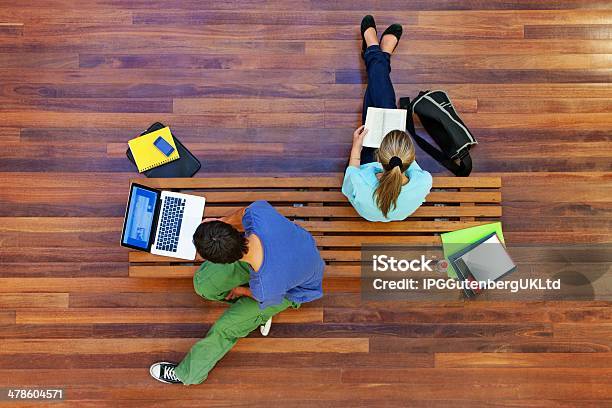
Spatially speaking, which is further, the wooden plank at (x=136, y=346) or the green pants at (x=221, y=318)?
the wooden plank at (x=136, y=346)

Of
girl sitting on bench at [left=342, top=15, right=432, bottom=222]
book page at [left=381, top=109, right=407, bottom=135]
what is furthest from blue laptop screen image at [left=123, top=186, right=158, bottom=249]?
book page at [left=381, top=109, right=407, bottom=135]

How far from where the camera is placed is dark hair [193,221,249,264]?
2.08 metres

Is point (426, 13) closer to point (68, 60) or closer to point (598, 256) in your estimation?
point (598, 256)

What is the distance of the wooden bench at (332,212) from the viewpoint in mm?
2809

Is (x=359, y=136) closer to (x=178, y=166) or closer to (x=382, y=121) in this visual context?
(x=382, y=121)

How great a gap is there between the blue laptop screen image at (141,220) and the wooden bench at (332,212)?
72 millimetres

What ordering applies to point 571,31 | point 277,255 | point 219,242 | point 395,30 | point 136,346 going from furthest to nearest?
point 571,31
point 395,30
point 136,346
point 277,255
point 219,242

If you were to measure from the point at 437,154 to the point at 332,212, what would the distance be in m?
0.73

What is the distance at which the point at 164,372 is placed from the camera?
2.90m

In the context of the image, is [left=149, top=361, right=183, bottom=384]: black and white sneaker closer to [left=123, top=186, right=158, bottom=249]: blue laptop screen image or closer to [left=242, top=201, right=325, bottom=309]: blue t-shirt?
[left=123, top=186, right=158, bottom=249]: blue laptop screen image

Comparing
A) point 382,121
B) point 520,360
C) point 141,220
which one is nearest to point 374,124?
point 382,121

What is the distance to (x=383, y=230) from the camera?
2812 millimetres

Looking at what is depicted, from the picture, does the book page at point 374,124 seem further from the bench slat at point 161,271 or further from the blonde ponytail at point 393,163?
the bench slat at point 161,271

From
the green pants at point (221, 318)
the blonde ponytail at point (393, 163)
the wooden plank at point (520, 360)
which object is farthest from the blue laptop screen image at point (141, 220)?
the wooden plank at point (520, 360)
